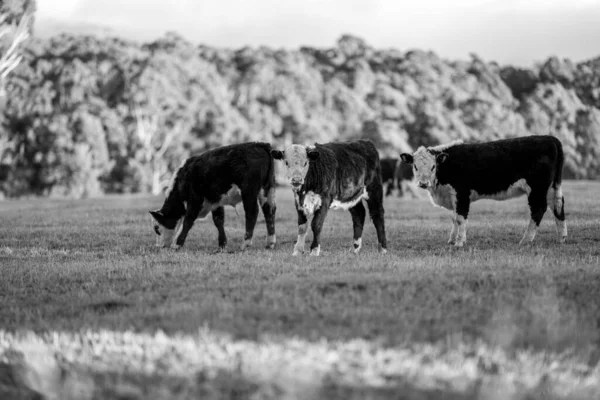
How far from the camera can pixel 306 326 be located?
630 cm

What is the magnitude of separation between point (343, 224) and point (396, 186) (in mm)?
18022

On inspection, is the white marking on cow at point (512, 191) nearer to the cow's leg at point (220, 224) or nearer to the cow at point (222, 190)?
the cow at point (222, 190)

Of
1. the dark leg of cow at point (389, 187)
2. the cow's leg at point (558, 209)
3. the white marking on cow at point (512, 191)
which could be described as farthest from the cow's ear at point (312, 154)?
the dark leg of cow at point (389, 187)

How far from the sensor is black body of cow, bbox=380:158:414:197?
35938 millimetres

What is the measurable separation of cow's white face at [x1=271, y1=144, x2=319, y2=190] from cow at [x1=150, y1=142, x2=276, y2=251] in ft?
6.48

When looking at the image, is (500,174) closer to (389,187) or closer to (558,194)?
(558,194)

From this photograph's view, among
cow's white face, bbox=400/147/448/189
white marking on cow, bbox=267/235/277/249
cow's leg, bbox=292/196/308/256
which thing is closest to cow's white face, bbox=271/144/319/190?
cow's leg, bbox=292/196/308/256

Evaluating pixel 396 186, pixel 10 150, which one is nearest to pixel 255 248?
pixel 396 186

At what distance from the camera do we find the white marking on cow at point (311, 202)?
11680 millimetres

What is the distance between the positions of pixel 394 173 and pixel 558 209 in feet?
72.9

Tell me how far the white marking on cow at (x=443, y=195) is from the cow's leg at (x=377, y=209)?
1.81m

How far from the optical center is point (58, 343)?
6211 millimetres

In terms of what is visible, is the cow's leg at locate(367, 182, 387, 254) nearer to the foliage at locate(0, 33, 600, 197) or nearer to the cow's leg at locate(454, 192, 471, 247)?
the cow's leg at locate(454, 192, 471, 247)

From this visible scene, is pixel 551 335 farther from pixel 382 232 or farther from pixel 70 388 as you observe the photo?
pixel 382 232
